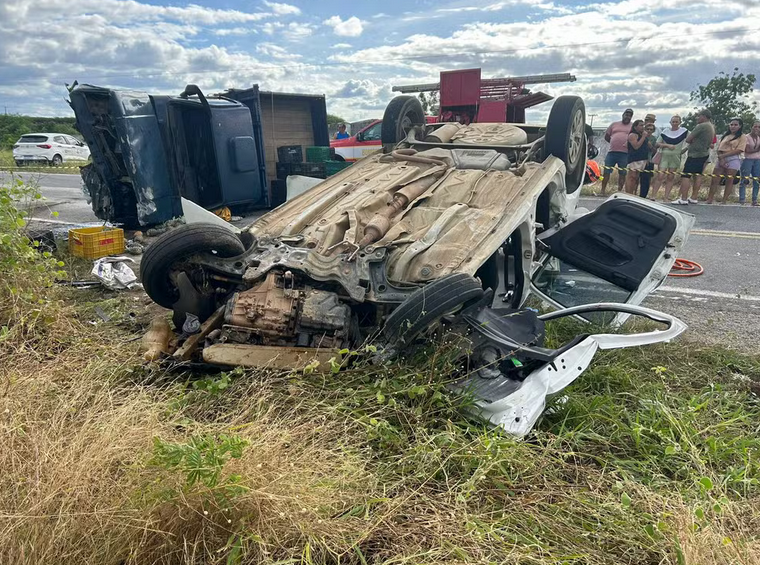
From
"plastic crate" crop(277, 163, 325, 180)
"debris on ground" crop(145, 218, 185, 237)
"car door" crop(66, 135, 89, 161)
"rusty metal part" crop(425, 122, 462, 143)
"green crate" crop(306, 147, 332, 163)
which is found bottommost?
"car door" crop(66, 135, 89, 161)

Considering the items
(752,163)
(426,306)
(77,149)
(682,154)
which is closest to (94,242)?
(426,306)

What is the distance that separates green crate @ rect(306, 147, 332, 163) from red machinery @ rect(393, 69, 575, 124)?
2420mm

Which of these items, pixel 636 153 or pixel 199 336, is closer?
pixel 199 336

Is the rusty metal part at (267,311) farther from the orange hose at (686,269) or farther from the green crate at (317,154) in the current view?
the green crate at (317,154)

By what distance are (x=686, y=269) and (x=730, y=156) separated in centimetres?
572

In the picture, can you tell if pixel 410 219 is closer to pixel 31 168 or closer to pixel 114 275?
pixel 114 275

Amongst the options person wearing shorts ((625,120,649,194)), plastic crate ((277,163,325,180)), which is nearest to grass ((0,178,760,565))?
plastic crate ((277,163,325,180))

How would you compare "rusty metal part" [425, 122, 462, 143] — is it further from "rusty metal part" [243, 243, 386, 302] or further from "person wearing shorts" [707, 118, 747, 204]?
"person wearing shorts" [707, 118, 747, 204]

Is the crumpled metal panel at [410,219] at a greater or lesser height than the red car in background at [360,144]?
greater

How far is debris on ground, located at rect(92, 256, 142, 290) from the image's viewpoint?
5117 millimetres

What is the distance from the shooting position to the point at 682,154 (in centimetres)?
1023

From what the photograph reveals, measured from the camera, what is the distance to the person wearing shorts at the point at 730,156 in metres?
9.70

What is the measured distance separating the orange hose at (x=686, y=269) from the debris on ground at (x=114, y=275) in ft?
18.4

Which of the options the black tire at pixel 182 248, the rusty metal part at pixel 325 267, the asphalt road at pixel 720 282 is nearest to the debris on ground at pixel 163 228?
the asphalt road at pixel 720 282
